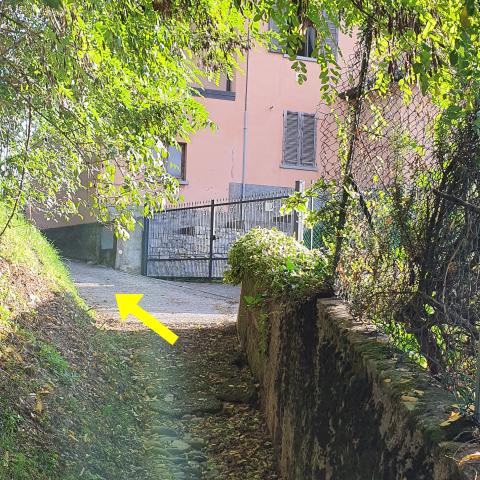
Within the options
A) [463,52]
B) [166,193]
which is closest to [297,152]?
[166,193]

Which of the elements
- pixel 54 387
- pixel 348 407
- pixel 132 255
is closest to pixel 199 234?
pixel 132 255

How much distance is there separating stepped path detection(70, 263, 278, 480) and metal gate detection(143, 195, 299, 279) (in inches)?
155

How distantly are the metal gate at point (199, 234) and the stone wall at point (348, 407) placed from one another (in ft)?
27.7

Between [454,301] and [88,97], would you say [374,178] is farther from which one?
[88,97]

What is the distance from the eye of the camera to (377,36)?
3.44 metres

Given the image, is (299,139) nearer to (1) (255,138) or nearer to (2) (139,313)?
(1) (255,138)

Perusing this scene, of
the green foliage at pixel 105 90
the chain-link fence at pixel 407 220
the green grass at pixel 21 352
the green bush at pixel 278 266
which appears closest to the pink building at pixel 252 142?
the green grass at pixel 21 352

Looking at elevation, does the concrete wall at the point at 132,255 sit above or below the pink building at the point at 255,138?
below

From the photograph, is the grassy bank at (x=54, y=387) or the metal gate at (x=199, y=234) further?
the metal gate at (x=199, y=234)

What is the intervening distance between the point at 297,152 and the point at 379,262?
15.5 metres

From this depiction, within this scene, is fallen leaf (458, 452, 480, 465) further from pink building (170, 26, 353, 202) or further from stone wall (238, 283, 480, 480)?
pink building (170, 26, 353, 202)

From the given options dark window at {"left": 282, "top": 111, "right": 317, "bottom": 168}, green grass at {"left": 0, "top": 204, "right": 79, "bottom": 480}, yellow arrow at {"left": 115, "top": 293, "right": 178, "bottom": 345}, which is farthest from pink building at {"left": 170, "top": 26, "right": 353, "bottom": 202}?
green grass at {"left": 0, "top": 204, "right": 79, "bottom": 480}

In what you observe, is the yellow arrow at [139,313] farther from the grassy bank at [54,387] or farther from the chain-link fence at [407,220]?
the chain-link fence at [407,220]

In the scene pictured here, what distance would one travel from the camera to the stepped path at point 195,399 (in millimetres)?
4633
